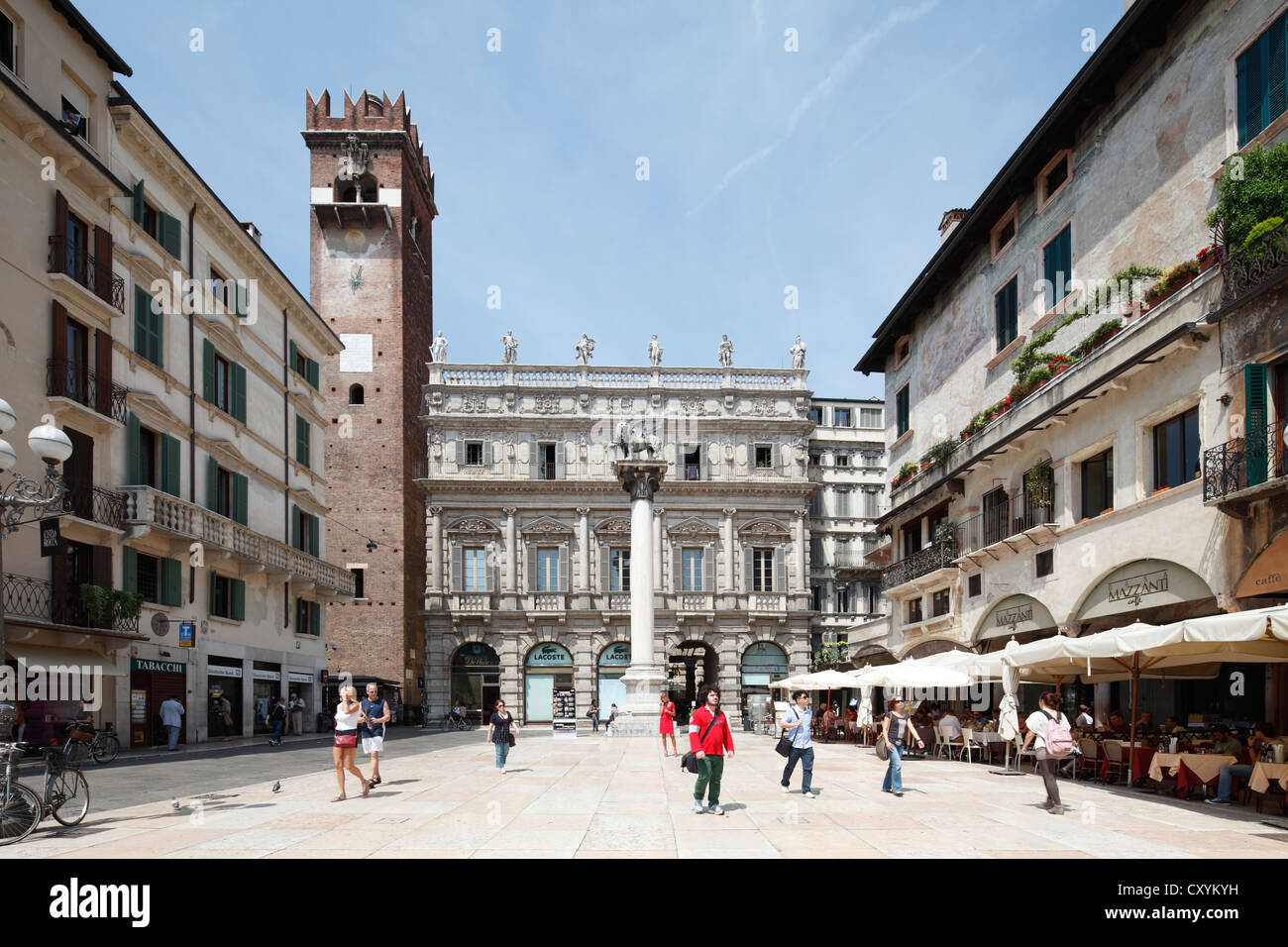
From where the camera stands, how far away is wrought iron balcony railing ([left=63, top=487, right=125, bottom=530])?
81.3 ft

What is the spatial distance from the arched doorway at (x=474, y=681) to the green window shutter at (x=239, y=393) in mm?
24090

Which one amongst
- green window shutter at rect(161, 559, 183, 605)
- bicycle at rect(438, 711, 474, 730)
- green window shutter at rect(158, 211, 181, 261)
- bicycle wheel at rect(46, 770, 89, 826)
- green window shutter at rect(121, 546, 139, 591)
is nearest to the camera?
bicycle wheel at rect(46, 770, 89, 826)

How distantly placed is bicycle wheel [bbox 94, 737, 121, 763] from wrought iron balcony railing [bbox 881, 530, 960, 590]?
2315cm

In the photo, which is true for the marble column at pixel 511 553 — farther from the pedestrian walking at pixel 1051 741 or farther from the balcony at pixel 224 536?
the pedestrian walking at pixel 1051 741

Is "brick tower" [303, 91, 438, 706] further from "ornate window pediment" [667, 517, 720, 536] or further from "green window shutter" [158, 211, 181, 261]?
"green window shutter" [158, 211, 181, 261]

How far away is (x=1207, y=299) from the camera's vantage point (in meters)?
19.0

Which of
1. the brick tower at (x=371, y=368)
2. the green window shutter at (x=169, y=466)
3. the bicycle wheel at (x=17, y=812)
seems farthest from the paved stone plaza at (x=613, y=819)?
the brick tower at (x=371, y=368)

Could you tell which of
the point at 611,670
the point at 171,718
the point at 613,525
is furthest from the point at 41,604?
the point at 613,525

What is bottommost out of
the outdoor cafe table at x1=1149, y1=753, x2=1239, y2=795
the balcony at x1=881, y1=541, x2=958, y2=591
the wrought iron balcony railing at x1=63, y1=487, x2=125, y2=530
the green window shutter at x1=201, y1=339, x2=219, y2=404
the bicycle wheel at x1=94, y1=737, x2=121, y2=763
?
the bicycle wheel at x1=94, y1=737, x2=121, y2=763

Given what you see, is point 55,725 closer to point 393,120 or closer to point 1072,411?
point 1072,411

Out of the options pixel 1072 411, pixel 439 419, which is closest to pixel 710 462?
pixel 439 419

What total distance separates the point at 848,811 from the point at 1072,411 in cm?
1349

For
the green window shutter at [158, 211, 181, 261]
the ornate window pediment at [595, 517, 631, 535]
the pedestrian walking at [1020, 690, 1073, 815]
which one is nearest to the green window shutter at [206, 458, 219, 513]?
the green window shutter at [158, 211, 181, 261]
